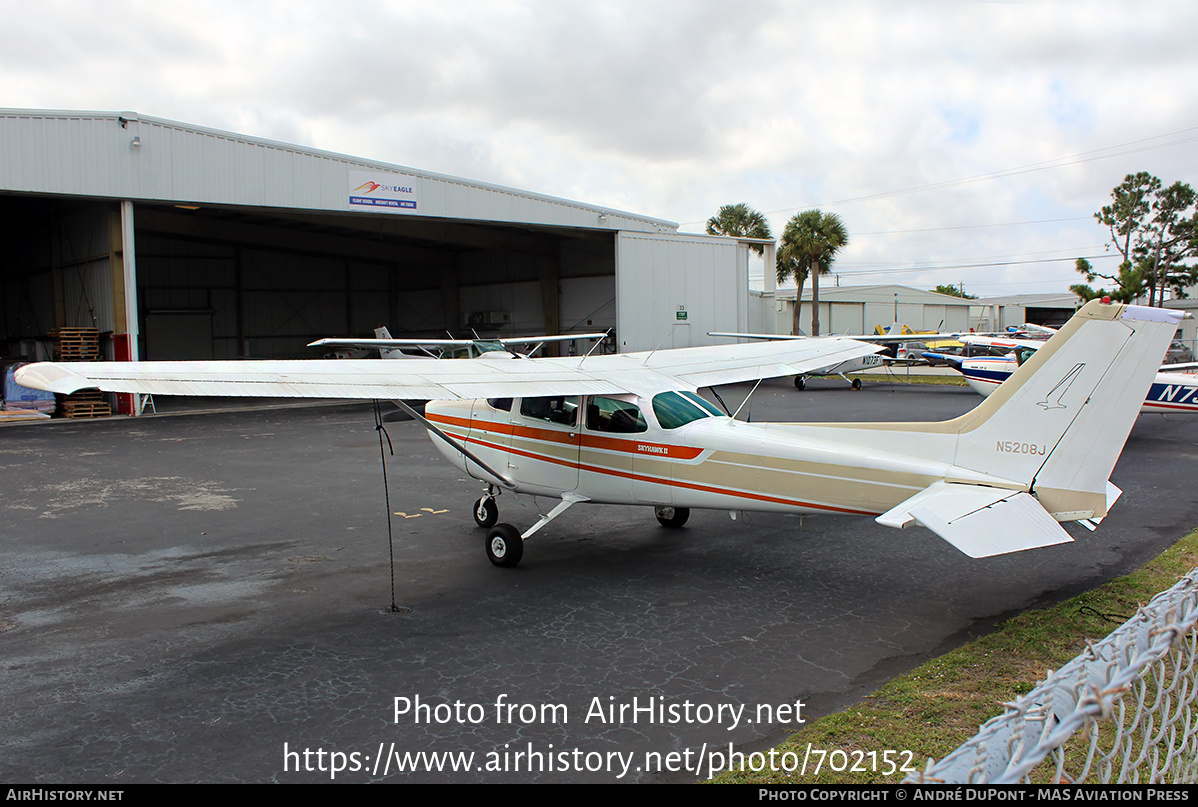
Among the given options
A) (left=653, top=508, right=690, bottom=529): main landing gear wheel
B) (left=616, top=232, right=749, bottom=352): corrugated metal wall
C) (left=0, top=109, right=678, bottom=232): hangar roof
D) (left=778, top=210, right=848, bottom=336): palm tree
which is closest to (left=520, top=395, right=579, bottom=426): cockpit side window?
(left=653, top=508, right=690, bottom=529): main landing gear wheel

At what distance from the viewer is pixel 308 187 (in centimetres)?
2659

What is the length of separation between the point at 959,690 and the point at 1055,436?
2.30 metres

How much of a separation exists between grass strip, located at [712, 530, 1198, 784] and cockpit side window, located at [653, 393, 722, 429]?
3.27 meters

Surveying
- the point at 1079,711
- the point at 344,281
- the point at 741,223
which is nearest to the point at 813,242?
the point at 741,223

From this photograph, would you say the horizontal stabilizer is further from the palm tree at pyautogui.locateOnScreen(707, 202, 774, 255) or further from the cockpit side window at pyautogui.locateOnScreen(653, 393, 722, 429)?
the palm tree at pyautogui.locateOnScreen(707, 202, 774, 255)

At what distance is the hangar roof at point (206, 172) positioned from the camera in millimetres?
22000

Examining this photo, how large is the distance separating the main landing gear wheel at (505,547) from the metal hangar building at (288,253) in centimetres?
2152

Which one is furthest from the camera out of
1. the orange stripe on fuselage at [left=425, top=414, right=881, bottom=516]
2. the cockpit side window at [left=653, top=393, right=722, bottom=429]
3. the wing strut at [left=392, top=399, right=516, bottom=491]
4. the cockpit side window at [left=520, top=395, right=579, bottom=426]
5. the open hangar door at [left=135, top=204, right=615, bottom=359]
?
the open hangar door at [left=135, top=204, right=615, bottom=359]

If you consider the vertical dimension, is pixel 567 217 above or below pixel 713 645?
above

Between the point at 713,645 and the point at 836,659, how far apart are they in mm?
942

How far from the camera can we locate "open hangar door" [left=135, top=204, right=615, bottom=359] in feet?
128

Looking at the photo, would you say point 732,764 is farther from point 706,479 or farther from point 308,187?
point 308,187

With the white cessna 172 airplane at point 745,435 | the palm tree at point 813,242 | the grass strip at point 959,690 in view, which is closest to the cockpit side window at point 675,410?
the white cessna 172 airplane at point 745,435

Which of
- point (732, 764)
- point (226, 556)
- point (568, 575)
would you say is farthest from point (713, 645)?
point (226, 556)
